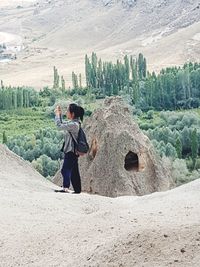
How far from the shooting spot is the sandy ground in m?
9.92

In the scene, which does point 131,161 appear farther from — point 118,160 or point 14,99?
point 14,99

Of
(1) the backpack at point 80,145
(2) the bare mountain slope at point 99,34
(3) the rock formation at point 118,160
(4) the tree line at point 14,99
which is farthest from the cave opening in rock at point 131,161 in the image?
(2) the bare mountain slope at point 99,34

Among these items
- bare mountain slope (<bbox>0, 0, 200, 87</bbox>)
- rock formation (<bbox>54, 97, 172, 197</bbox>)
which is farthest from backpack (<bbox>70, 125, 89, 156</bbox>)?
bare mountain slope (<bbox>0, 0, 200, 87</bbox>)

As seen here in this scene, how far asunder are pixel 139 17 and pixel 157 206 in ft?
493

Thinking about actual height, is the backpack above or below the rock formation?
above

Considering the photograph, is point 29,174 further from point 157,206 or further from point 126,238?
point 126,238

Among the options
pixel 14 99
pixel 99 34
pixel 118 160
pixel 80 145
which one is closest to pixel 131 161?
pixel 118 160

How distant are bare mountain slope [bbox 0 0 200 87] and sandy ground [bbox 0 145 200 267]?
93.8 meters

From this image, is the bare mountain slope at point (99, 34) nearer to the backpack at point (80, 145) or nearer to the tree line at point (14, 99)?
the tree line at point (14, 99)

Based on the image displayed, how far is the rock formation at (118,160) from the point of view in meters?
23.2

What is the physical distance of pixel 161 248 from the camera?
9.95 meters

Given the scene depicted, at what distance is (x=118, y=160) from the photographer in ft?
76.9

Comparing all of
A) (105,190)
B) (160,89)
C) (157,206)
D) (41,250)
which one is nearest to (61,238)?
(41,250)

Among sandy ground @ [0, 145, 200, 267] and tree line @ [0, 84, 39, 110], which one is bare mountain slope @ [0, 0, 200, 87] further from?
sandy ground @ [0, 145, 200, 267]
